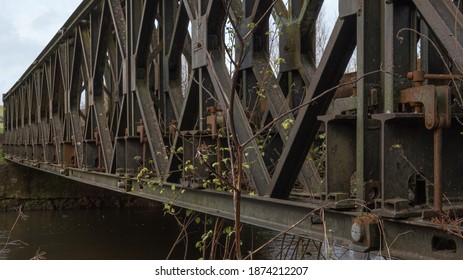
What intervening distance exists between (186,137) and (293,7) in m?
1.97

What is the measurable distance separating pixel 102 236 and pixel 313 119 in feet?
49.5

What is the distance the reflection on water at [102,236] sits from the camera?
14906 mm

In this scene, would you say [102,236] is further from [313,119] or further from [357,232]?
[357,232]

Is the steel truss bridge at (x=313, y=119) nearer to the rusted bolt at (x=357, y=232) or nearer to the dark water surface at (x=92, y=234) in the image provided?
the rusted bolt at (x=357, y=232)

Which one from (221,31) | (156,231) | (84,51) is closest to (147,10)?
(221,31)

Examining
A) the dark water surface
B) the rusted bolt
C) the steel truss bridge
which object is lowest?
the dark water surface

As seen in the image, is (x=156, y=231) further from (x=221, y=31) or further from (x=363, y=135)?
(x=363, y=135)

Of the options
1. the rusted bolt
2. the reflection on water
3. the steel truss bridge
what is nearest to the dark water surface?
the reflection on water

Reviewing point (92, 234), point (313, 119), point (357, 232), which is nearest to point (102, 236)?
point (92, 234)

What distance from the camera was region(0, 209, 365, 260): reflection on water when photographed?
14.9 meters

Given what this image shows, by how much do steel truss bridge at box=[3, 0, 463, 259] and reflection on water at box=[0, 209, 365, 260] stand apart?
18.1 feet

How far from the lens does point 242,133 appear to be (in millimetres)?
5289

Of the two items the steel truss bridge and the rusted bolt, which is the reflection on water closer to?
the steel truss bridge

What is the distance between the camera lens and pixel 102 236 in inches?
719
